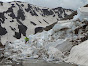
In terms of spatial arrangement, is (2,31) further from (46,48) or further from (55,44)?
(55,44)

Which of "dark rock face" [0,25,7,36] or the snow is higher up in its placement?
the snow

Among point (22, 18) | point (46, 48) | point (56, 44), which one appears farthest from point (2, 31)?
point (56, 44)

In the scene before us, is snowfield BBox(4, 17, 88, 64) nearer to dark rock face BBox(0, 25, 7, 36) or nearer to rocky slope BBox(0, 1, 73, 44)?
rocky slope BBox(0, 1, 73, 44)

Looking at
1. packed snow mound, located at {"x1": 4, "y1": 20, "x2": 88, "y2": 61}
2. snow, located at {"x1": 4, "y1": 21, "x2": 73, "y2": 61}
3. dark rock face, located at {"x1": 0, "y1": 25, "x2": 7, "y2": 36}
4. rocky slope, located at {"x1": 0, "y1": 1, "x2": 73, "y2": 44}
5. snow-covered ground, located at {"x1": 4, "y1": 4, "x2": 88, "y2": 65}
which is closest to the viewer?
snow-covered ground, located at {"x1": 4, "y1": 4, "x2": 88, "y2": 65}

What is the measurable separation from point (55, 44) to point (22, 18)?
119238 mm

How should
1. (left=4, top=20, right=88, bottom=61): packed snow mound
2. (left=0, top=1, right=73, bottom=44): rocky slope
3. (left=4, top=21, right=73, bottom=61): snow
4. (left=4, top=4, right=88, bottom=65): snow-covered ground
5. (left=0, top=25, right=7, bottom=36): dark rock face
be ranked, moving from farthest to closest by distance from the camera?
(left=0, top=1, right=73, bottom=44): rocky slope
(left=0, top=25, right=7, bottom=36): dark rock face
(left=4, top=20, right=88, bottom=61): packed snow mound
(left=4, top=21, right=73, bottom=61): snow
(left=4, top=4, right=88, bottom=65): snow-covered ground

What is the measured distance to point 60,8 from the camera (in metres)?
162

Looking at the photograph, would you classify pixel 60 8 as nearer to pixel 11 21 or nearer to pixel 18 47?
pixel 11 21

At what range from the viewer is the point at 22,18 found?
452ft

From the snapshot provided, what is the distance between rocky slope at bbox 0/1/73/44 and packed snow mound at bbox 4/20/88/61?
8030 cm

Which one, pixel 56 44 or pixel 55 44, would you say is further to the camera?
pixel 55 44

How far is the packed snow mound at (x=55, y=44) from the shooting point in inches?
797

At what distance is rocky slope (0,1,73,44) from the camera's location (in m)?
113

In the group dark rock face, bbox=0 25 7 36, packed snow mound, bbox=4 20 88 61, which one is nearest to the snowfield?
packed snow mound, bbox=4 20 88 61
